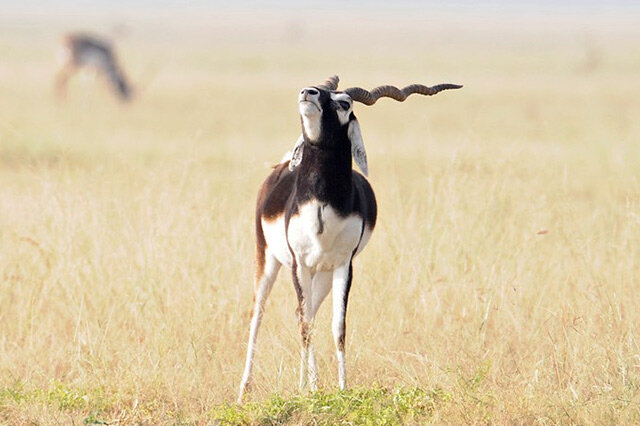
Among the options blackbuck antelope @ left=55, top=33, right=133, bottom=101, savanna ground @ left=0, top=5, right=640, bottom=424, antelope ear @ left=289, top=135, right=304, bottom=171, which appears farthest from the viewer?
blackbuck antelope @ left=55, top=33, right=133, bottom=101

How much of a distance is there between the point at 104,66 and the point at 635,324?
84.9 feet

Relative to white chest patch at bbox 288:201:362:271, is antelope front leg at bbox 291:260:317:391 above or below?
below

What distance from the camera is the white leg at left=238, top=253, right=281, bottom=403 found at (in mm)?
5215

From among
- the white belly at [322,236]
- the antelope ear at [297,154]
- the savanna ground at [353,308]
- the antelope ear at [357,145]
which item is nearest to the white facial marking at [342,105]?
the antelope ear at [357,145]

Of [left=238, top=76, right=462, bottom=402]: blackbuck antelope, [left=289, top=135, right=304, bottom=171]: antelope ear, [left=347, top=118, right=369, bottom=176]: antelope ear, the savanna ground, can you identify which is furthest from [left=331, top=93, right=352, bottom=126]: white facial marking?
the savanna ground

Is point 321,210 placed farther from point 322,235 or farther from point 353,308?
point 353,308

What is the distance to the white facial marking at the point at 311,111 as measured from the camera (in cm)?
436

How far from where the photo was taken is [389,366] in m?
5.41

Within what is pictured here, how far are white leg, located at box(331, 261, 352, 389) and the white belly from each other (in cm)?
5

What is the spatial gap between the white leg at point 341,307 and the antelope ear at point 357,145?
0.48 meters

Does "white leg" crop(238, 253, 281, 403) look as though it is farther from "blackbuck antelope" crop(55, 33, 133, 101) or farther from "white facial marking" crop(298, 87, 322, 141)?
"blackbuck antelope" crop(55, 33, 133, 101)

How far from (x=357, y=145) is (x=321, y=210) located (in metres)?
0.37

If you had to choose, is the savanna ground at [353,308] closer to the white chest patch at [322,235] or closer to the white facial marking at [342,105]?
the white chest patch at [322,235]

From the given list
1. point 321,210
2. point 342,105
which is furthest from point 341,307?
point 342,105
